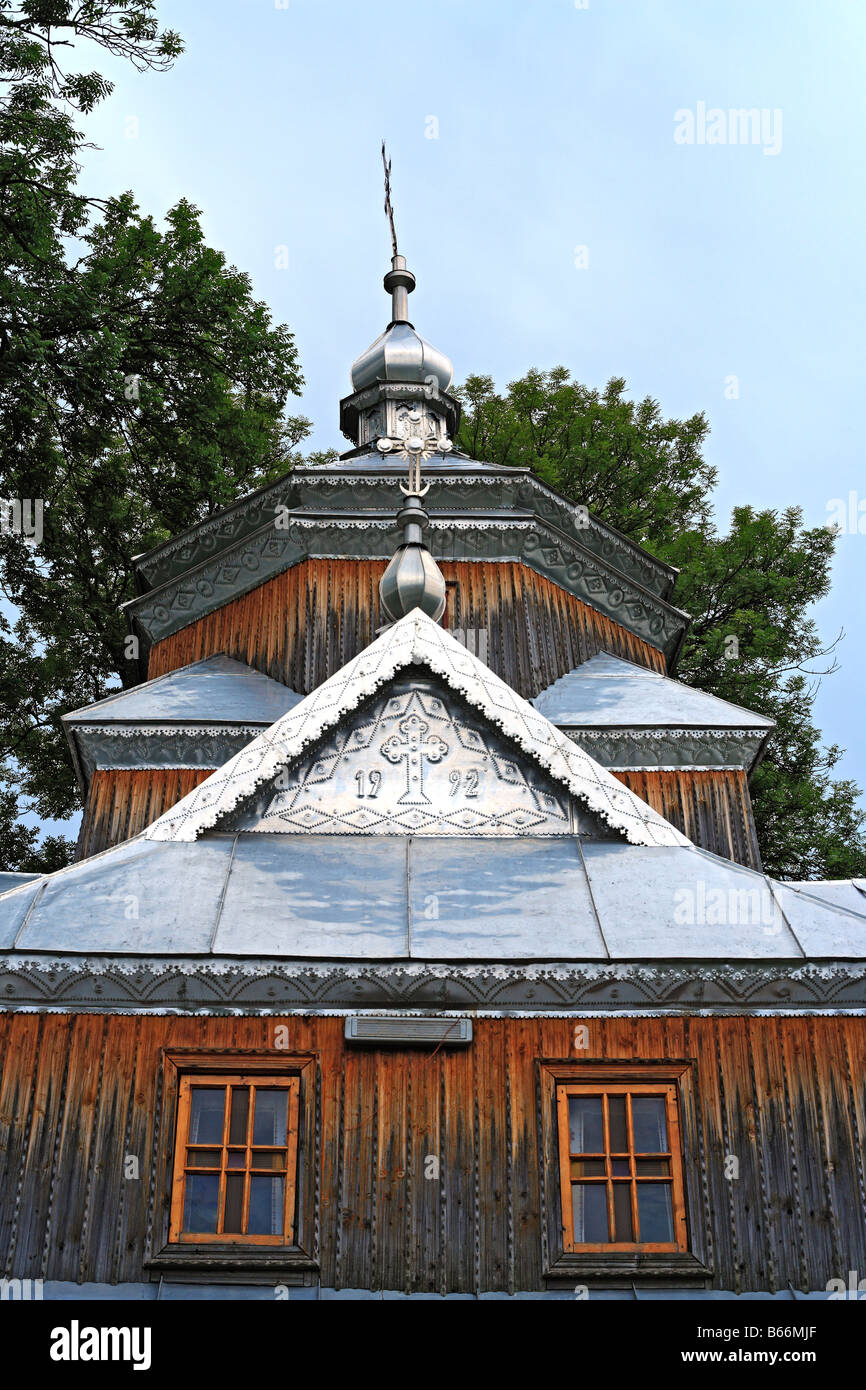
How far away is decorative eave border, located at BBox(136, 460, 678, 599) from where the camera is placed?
16203 mm

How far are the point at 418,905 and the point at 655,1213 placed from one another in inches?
81.7

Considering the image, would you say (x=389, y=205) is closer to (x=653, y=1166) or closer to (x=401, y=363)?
(x=401, y=363)

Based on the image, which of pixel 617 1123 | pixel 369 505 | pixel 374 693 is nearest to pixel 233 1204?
pixel 617 1123

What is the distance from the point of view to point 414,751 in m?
10.1

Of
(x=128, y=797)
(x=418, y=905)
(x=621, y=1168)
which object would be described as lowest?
(x=621, y=1168)

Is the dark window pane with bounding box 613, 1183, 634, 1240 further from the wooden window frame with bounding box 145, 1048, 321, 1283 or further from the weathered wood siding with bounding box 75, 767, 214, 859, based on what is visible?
the weathered wood siding with bounding box 75, 767, 214, 859

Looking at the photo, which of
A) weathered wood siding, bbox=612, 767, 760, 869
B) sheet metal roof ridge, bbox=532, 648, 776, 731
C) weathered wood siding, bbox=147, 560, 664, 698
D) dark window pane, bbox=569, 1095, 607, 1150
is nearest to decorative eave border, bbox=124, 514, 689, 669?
weathered wood siding, bbox=147, 560, 664, 698

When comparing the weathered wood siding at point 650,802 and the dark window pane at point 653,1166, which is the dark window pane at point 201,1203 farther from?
the weathered wood siding at point 650,802

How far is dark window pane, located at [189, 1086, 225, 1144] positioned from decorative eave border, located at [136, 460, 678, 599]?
28.1ft

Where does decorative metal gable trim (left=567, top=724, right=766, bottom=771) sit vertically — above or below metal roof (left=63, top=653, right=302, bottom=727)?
below

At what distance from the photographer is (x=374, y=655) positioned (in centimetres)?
1062

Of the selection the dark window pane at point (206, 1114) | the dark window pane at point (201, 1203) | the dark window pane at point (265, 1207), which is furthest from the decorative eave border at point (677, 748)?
the dark window pane at point (201, 1203)

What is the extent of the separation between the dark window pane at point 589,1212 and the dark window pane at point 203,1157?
6.22ft
